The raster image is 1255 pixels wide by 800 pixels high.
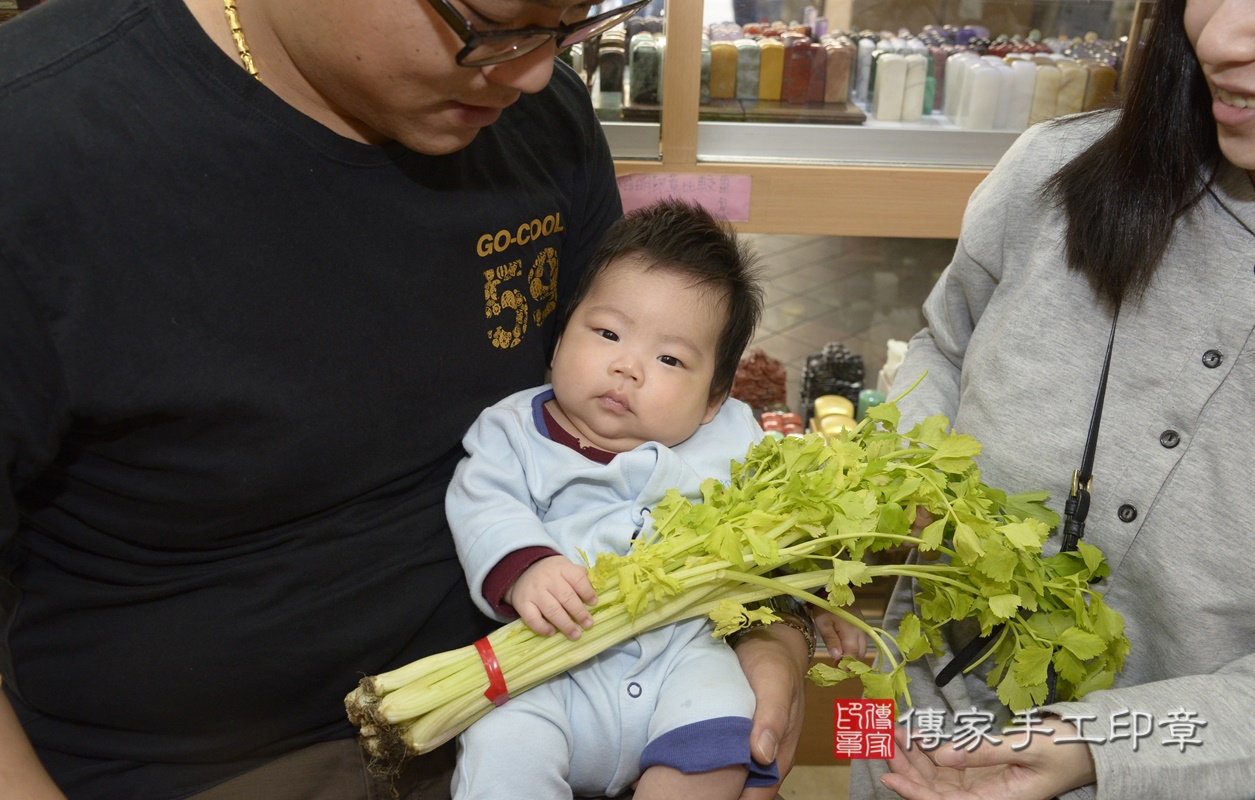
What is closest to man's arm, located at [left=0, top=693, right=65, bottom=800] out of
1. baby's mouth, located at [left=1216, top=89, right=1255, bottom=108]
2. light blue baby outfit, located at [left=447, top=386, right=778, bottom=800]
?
light blue baby outfit, located at [left=447, top=386, right=778, bottom=800]

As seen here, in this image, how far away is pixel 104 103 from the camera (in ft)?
3.55

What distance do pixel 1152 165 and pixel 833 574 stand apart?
769mm

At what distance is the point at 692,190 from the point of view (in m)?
2.53

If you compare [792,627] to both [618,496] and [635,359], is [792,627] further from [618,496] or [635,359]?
[635,359]

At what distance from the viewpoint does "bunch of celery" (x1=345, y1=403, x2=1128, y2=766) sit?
49.6 inches

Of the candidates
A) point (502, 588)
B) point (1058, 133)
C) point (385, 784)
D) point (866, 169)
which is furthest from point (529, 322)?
point (866, 169)

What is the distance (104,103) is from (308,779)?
36.4 inches

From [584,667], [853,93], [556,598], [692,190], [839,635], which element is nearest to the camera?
[556,598]

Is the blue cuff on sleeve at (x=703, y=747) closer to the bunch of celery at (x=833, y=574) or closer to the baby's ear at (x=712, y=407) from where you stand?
the bunch of celery at (x=833, y=574)

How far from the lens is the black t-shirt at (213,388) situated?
1.07 m

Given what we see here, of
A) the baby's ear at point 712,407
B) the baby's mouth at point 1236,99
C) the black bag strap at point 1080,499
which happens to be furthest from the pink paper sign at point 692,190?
the baby's mouth at point 1236,99

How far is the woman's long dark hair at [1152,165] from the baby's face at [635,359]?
587mm

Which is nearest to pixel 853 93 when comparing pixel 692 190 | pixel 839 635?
pixel 692 190

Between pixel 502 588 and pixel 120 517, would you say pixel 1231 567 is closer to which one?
pixel 502 588
